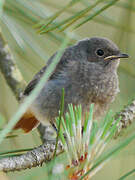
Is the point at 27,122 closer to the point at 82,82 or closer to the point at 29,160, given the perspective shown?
the point at 82,82

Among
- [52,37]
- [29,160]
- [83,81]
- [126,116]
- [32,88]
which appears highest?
[52,37]

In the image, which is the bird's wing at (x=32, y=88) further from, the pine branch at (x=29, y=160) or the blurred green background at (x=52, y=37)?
the pine branch at (x=29, y=160)

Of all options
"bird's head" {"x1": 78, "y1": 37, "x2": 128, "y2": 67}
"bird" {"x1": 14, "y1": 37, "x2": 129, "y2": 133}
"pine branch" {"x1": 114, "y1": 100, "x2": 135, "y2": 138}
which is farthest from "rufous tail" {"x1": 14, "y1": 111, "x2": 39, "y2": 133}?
"pine branch" {"x1": 114, "y1": 100, "x2": 135, "y2": 138}

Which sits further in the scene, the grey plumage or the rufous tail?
the rufous tail

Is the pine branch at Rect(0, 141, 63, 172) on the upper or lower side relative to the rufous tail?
upper

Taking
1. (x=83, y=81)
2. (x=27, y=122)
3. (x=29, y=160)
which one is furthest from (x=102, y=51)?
(x=29, y=160)

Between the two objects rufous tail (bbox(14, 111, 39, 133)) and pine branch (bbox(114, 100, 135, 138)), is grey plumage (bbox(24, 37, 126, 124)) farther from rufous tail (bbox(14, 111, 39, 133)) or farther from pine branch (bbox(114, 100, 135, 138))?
pine branch (bbox(114, 100, 135, 138))

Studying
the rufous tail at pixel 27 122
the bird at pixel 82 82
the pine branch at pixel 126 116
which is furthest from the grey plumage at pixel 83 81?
the pine branch at pixel 126 116

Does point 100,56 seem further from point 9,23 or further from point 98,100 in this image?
point 9,23

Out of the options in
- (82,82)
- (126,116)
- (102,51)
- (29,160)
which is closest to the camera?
(29,160)
